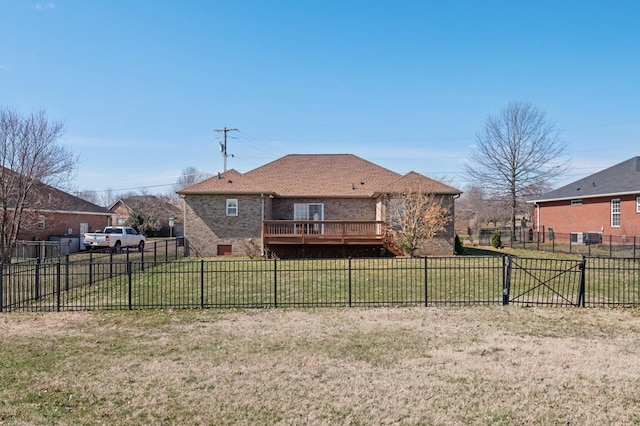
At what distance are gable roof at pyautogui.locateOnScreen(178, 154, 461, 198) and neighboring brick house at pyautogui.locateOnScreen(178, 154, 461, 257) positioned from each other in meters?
0.06

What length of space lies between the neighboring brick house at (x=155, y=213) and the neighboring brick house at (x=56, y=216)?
1006cm

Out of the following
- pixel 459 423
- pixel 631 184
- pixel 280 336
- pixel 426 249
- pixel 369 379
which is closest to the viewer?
pixel 459 423

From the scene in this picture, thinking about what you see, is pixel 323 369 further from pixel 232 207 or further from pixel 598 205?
pixel 598 205

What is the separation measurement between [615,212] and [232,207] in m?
24.1

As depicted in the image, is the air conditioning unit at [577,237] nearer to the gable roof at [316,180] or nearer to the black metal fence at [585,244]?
the black metal fence at [585,244]

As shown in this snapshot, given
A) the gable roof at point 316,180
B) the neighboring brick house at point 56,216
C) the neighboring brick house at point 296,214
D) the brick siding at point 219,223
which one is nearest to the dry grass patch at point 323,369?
the neighboring brick house at point 296,214

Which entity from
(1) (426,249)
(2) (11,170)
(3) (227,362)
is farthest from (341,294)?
(2) (11,170)

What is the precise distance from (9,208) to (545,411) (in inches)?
937

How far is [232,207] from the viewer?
22891 mm

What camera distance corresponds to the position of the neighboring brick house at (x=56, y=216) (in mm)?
22484

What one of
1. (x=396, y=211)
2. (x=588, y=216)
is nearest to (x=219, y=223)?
(x=396, y=211)

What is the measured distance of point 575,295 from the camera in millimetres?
10570

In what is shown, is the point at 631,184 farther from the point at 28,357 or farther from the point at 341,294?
the point at 28,357

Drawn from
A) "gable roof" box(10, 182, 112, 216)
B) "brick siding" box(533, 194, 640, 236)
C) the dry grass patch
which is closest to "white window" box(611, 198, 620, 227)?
"brick siding" box(533, 194, 640, 236)
